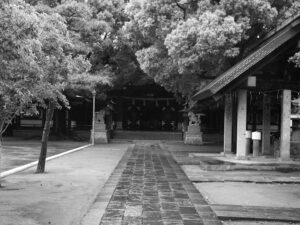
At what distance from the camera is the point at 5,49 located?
5785mm

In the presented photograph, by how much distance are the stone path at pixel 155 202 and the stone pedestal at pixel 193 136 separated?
65.0 ft

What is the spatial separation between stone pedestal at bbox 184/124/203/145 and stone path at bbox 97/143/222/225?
1982cm

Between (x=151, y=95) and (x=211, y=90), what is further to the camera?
(x=151, y=95)

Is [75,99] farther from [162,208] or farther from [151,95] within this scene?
[162,208]

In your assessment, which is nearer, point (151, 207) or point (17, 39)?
point (17, 39)

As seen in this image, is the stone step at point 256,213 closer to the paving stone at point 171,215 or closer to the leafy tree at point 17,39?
the paving stone at point 171,215

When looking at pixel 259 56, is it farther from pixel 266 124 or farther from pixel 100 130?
pixel 100 130

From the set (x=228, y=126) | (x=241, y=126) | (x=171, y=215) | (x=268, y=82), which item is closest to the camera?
(x=171, y=215)

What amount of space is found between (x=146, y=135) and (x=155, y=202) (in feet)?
99.8

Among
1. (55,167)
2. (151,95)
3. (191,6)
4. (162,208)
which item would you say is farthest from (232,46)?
(151,95)

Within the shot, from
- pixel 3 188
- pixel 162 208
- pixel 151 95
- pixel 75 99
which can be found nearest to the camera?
pixel 162 208

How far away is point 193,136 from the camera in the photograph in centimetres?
3412

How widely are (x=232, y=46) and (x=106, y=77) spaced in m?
13.6

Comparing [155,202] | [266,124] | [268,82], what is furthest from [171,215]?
Answer: [266,124]
